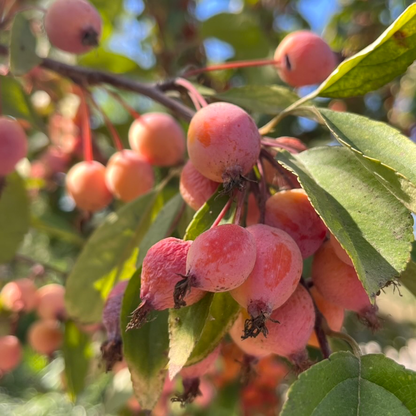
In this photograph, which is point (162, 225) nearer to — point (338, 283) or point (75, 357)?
point (338, 283)

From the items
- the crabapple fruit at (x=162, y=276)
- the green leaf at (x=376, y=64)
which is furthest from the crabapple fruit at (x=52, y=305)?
the green leaf at (x=376, y=64)

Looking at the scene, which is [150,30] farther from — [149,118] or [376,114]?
[149,118]

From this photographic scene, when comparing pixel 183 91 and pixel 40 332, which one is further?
pixel 40 332

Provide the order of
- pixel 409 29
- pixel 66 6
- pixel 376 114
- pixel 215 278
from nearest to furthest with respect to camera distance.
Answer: pixel 215 278
pixel 409 29
pixel 66 6
pixel 376 114

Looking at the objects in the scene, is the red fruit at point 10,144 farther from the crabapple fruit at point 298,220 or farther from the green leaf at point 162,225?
the crabapple fruit at point 298,220

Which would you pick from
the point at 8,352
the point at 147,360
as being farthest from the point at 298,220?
the point at 8,352

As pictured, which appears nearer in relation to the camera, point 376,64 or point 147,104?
point 376,64

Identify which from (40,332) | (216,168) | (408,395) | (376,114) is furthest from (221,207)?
(376,114)
